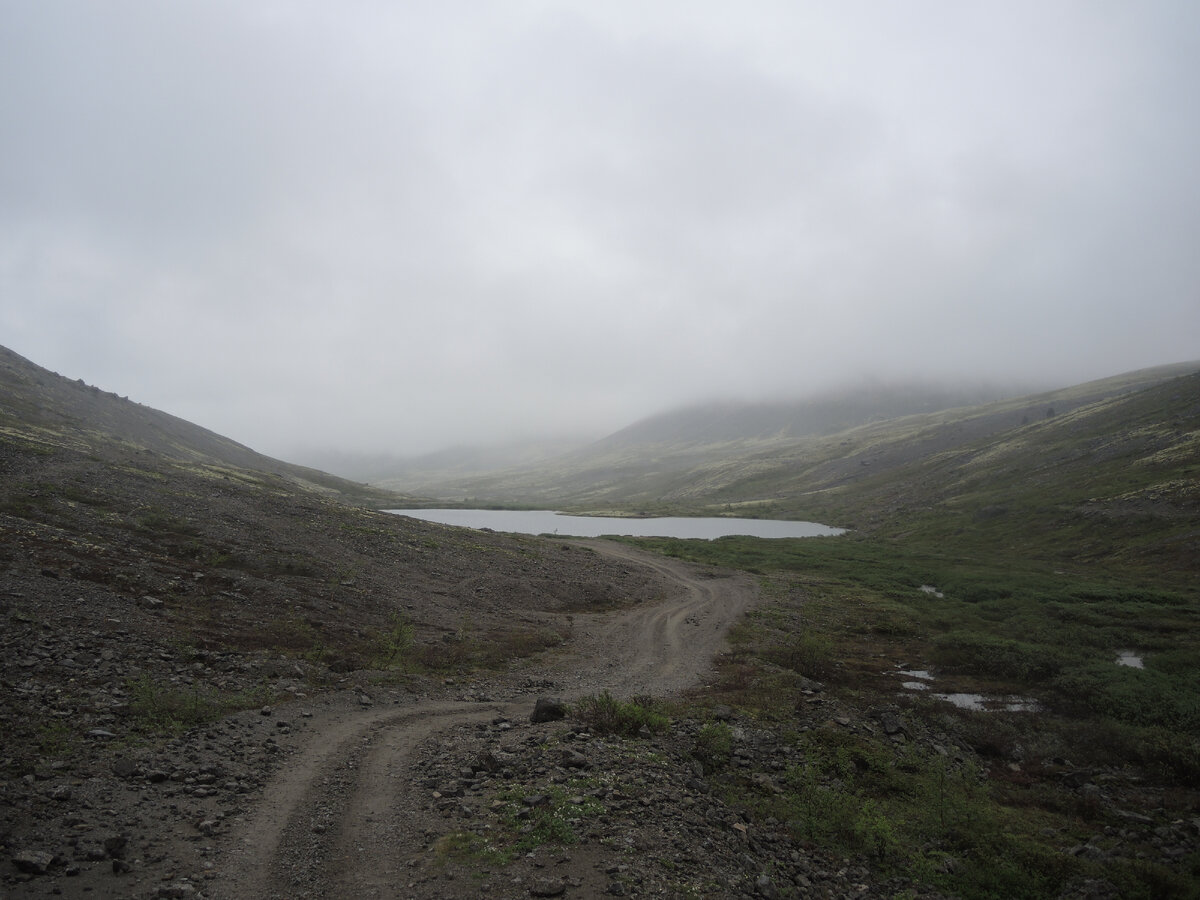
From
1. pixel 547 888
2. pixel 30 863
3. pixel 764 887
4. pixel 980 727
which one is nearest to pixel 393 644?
pixel 30 863

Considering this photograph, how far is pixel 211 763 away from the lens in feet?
41.2

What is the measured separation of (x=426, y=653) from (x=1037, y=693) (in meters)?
27.1

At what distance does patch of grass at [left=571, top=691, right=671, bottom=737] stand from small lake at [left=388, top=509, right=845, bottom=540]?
8320 cm

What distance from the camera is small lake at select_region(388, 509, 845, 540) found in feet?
348

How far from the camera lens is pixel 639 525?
12275 centimetres

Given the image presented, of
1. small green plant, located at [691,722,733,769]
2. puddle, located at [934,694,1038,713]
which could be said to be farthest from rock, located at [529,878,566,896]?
puddle, located at [934,694,1038,713]

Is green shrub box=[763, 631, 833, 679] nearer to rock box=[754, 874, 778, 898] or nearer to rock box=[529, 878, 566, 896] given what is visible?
rock box=[754, 874, 778, 898]

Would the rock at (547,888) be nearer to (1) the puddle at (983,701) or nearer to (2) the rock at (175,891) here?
(2) the rock at (175,891)

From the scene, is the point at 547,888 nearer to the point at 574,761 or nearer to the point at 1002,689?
the point at 574,761

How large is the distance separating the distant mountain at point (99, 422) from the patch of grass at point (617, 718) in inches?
3383

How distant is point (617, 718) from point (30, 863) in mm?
12421

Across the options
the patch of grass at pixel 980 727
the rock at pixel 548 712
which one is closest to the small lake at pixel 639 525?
the patch of grass at pixel 980 727

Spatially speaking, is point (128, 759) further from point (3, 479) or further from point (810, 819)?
point (3, 479)

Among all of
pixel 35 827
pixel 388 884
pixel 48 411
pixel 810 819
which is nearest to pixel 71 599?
pixel 35 827
